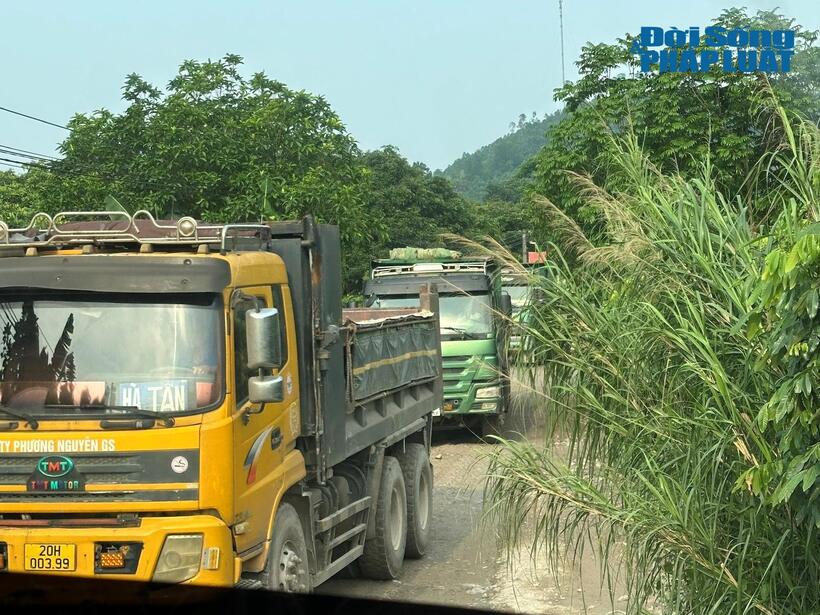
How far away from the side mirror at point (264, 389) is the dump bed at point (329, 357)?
1.13 m

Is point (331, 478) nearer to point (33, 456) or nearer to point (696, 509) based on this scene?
point (33, 456)

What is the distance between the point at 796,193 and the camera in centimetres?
530

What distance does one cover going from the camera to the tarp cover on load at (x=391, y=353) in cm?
768

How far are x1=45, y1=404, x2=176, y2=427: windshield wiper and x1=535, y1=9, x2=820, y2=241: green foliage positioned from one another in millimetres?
2846

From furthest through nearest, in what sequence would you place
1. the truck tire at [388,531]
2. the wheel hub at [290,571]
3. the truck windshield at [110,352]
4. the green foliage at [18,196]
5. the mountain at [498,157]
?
1. the mountain at [498,157]
2. the green foliage at [18,196]
3. the truck tire at [388,531]
4. the wheel hub at [290,571]
5. the truck windshield at [110,352]

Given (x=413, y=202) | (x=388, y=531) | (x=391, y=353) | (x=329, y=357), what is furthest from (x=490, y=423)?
(x=413, y=202)

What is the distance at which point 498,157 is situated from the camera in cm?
15200

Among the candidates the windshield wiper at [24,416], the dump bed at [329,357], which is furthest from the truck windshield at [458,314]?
the windshield wiper at [24,416]

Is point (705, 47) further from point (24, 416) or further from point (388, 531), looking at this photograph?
point (24, 416)

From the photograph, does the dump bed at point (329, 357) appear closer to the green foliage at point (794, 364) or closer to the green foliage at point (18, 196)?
the green foliage at point (794, 364)

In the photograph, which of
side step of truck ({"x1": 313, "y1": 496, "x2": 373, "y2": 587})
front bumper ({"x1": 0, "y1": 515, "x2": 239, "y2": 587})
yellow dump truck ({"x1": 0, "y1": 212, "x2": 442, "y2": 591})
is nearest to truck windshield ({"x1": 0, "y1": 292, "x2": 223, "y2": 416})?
yellow dump truck ({"x1": 0, "y1": 212, "x2": 442, "y2": 591})

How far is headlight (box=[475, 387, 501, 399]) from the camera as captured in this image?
1501cm

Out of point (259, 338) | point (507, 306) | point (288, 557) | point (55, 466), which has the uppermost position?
point (259, 338)

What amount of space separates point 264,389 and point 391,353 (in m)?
3.25
